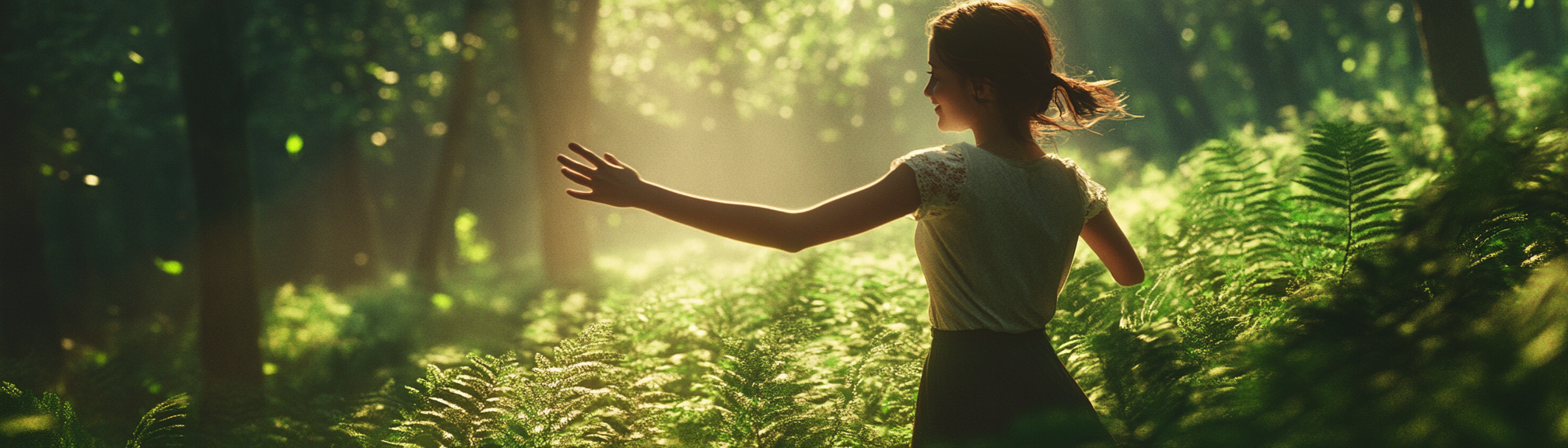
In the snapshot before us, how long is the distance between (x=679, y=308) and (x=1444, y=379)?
456 centimetres

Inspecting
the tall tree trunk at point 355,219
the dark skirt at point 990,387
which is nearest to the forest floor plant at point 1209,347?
the dark skirt at point 990,387

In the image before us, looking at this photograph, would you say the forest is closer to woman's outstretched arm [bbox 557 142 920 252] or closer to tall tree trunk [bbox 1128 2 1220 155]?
woman's outstretched arm [bbox 557 142 920 252]

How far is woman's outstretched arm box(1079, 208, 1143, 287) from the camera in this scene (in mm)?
2492

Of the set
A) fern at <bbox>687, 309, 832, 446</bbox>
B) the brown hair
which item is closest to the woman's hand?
the brown hair

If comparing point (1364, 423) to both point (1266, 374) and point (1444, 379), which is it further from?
point (1266, 374)

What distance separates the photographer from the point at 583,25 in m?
14.5

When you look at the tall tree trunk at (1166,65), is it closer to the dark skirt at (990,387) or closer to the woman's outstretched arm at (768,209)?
the dark skirt at (990,387)

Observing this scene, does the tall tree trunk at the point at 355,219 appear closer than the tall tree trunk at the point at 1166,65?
Yes

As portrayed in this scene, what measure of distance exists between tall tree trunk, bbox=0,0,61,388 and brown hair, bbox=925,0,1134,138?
9855mm

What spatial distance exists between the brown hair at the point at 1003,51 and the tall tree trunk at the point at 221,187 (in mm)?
6394

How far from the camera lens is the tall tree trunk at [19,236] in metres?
8.25

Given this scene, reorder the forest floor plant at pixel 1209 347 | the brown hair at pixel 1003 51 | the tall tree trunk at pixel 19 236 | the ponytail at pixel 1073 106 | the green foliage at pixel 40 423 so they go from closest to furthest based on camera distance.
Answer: the forest floor plant at pixel 1209 347 < the brown hair at pixel 1003 51 < the ponytail at pixel 1073 106 < the green foliage at pixel 40 423 < the tall tree trunk at pixel 19 236

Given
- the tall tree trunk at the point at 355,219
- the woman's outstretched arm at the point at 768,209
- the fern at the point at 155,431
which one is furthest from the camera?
the tall tree trunk at the point at 355,219

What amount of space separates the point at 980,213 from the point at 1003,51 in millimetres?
432
